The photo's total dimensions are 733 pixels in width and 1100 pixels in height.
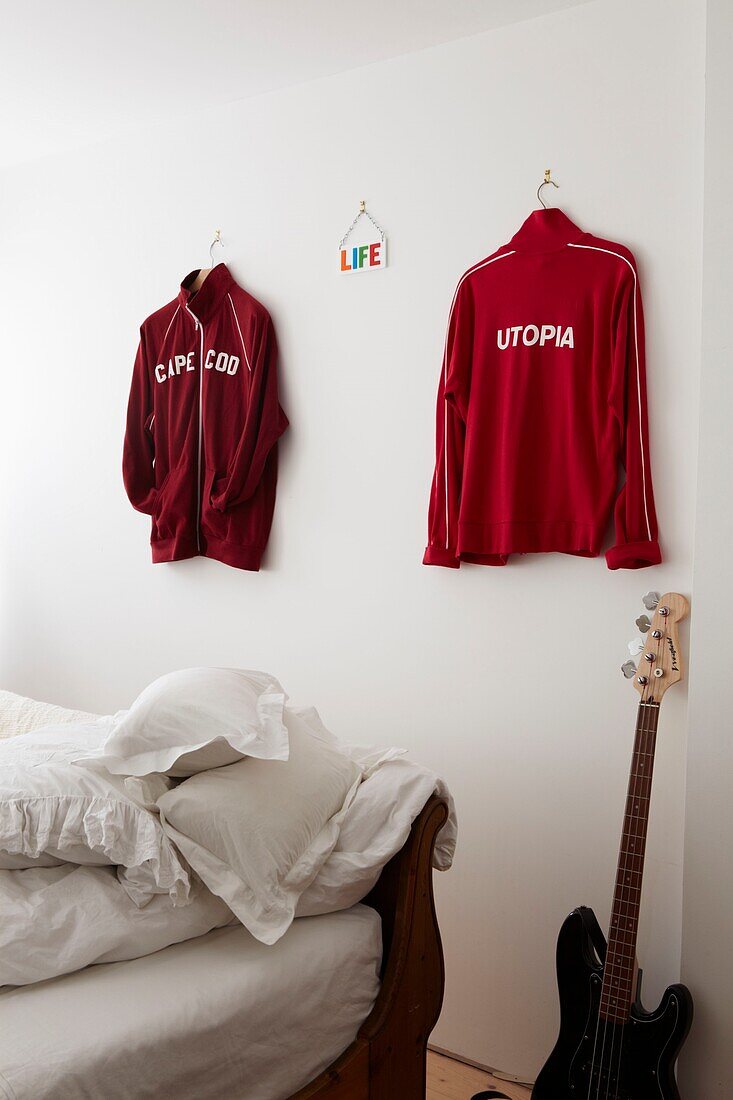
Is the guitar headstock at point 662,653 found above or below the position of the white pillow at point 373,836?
above

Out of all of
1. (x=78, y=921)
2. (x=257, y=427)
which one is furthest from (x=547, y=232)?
(x=78, y=921)

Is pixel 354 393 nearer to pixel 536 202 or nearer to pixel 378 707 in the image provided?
pixel 536 202

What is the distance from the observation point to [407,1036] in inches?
61.4

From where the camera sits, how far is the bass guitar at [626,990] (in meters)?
1.69

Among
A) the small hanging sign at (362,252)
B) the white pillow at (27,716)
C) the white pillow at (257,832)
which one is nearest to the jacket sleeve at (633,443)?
the small hanging sign at (362,252)

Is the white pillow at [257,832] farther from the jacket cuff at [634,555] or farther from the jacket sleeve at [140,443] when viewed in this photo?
the jacket sleeve at [140,443]

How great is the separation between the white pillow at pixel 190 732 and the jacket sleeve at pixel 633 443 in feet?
2.91

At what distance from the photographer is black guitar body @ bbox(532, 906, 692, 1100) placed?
5.51 ft

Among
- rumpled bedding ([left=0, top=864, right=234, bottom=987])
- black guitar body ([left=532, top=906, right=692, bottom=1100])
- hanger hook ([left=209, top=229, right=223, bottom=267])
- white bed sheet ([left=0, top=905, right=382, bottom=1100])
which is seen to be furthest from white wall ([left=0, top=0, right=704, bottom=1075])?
rumpled bedding ([left=0, top=864, right=234, bottom=987])

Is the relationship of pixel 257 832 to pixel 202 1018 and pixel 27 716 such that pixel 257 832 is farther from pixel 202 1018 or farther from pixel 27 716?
pixel 27 716

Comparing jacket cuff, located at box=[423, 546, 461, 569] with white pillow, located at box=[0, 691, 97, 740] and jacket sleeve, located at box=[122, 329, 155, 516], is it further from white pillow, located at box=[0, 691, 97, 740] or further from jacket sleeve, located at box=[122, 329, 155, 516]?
jacket sleeve, located at box=[122, 329, 155, 516]

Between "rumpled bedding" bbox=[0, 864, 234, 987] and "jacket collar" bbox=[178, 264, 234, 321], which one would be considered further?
"jacket collar" bbox=[178, 264, 234, 321]

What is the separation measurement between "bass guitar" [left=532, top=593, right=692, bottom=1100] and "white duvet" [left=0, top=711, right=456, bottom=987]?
1.35 ft

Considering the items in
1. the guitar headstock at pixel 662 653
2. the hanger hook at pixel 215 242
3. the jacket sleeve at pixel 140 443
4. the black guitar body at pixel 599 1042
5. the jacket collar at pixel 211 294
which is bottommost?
the black guitar body at pixel 599 1042
